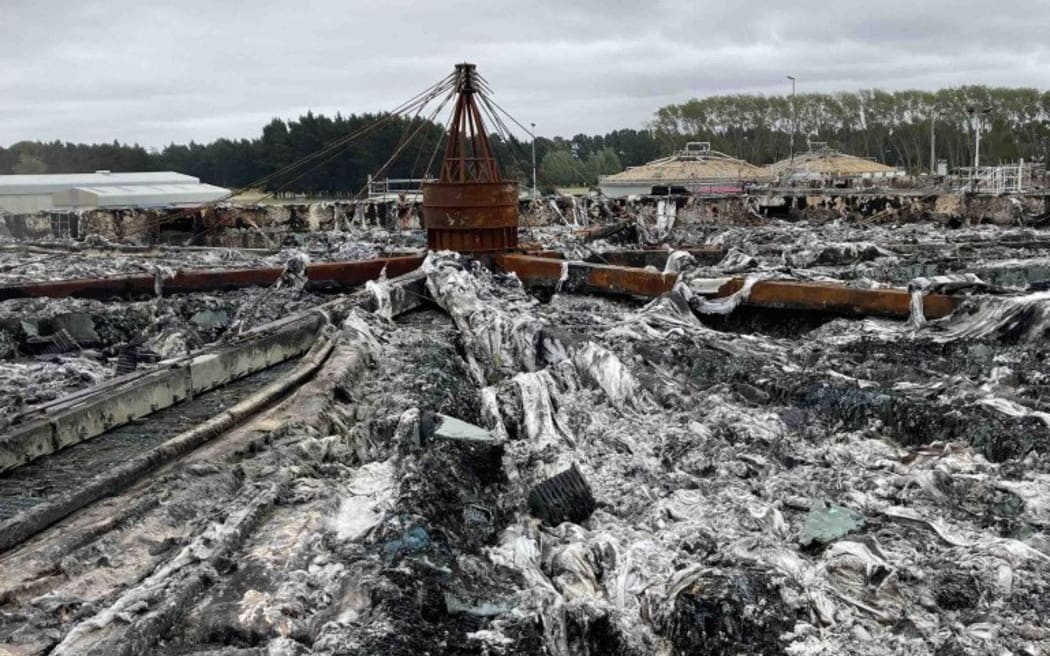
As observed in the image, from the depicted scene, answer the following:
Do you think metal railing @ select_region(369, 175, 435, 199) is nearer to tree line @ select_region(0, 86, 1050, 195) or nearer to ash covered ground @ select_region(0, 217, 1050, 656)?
ash covered ground @ select_region(0, 217, 1050, 656)

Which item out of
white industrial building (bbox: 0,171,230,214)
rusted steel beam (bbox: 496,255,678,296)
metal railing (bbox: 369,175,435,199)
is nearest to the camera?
rusted steel beam (bbox: 496,255,678,296)

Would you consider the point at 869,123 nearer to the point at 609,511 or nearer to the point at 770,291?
the point at 770,291

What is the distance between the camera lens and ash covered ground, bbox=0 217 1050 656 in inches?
134

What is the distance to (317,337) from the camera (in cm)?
780

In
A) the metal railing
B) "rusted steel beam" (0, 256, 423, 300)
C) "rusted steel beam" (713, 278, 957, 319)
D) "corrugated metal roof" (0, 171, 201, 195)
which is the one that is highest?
"corrugated metal roof" (0, 171, 201, 195)

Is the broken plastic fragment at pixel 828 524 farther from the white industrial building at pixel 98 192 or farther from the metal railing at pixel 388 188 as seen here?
the white industrial building at pixel 98 192

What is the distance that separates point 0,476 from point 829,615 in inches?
156

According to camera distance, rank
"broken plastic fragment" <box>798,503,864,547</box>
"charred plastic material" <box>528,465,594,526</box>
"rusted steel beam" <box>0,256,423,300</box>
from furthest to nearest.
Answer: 1. "rusted steel beam" <box>0,256,423,300</box>
2. "charred plastic material" <box>528,465,594,526</box>
3. "broken plastic fragment" <box>798,503,864,547</box>

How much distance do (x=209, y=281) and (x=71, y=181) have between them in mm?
35868

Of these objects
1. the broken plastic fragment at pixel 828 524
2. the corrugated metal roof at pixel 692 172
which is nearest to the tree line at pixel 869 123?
the corrugated metal roof at pixel 692 172

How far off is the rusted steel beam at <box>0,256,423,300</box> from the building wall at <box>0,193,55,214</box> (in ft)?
98.9

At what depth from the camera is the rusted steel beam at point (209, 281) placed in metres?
10.6

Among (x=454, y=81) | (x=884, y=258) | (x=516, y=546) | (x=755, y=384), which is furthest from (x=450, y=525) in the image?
(x=884, y=258)

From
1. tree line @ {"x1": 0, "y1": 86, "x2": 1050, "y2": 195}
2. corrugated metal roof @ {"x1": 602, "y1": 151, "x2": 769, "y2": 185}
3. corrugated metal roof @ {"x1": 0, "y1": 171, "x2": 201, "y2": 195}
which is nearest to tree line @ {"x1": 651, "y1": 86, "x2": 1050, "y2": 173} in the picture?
tree line @ {"x1": 0, "y1": 86, "x2": 1050, "y2": 195}
